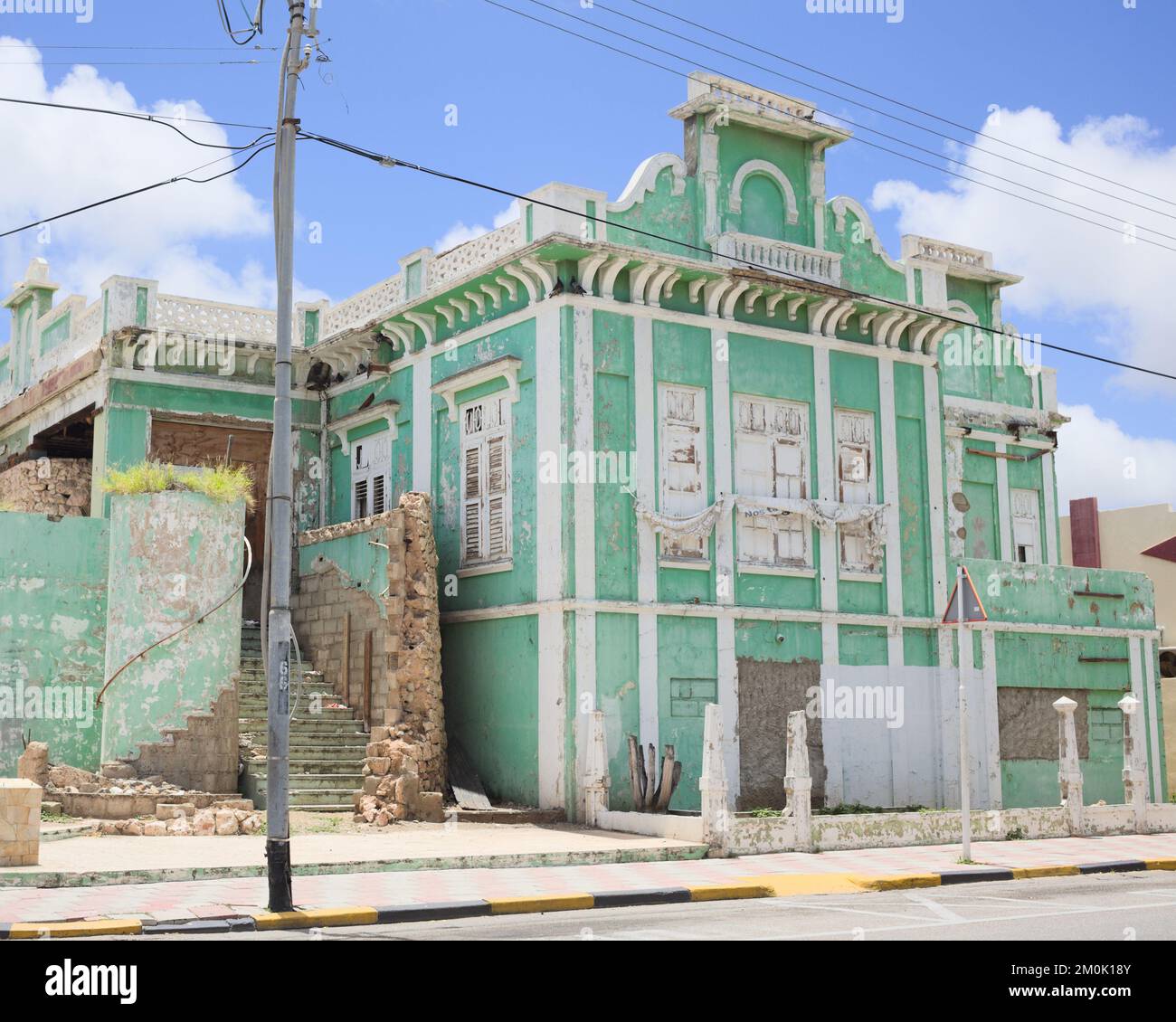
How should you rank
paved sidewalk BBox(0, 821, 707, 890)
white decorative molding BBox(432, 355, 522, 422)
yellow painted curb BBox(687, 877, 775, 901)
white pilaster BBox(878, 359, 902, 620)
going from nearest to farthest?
paved sidewalk BBox(0, 821, 707, 890) → yellow painted curb BBox(687, 877, 775, 901) → white decorative molding BBox(432, 355, 522, 422) → white pilaster BBox(878, 359, 902, 620)

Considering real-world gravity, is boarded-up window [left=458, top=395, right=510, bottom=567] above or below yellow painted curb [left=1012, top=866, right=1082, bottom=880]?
above

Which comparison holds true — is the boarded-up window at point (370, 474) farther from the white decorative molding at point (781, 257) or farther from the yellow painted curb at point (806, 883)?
the yellow painted curb at point (806, 883)

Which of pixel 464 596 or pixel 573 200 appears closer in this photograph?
pixel 573 200

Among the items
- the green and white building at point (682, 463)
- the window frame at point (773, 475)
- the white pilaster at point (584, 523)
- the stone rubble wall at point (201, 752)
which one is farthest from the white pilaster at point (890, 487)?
the stone rubble wall at point (201, 752)

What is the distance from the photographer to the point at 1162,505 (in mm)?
38906

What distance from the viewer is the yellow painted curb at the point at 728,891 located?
13141 mm

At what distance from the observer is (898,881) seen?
559 inches

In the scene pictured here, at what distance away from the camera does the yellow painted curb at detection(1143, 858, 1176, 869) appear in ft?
54.2

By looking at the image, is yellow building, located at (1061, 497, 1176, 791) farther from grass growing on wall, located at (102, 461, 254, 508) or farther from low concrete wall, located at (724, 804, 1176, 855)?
grass growing on wall, located at (102, 461, 254, 508)

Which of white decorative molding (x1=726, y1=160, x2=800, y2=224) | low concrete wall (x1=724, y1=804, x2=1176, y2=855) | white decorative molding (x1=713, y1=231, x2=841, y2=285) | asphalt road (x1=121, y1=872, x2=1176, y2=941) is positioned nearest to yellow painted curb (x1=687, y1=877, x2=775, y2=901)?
asphalt road (x1=121, y1=872, x2=1176, y2=941)

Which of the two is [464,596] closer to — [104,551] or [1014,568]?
[104,551]

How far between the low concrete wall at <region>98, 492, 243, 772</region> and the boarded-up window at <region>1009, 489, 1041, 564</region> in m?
16.3
